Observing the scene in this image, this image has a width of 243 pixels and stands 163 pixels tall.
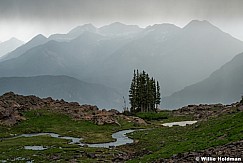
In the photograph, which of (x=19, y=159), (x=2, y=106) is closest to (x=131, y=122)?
(x=2, y=106)

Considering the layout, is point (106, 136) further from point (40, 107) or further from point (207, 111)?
point (207, 111)

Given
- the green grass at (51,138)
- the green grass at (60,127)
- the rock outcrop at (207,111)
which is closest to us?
the green grass at (51,138)

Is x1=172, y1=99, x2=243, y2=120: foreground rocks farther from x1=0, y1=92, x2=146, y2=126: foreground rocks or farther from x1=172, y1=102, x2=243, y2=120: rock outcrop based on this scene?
x1=0, y1=92, x2=146, y2=126: foreground rocks

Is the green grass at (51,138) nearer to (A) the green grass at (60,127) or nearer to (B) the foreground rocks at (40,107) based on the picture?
(A) the green grass at (60,127)

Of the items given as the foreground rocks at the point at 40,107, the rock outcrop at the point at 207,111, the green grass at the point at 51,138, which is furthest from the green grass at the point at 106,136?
the rock outcrop at the point at 207,111

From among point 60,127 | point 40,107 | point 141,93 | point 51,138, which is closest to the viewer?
point 51,138

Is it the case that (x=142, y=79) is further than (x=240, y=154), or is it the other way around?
(x=142, y=79)

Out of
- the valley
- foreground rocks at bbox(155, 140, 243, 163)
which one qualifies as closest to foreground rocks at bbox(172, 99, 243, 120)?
the valley

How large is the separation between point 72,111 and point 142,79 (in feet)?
171

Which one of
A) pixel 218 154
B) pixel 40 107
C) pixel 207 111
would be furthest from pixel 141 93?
pixel 218 154

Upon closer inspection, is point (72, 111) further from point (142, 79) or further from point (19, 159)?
point (19, 159)

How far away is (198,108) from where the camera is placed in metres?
152

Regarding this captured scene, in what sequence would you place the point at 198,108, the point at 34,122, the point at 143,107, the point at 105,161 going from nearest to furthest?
1. the point at 105,161
2. the point at 34,122
3. the point at 198,108
4. the point at 143,107

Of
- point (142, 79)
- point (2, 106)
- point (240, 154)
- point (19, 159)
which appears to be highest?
point (142, 79)
